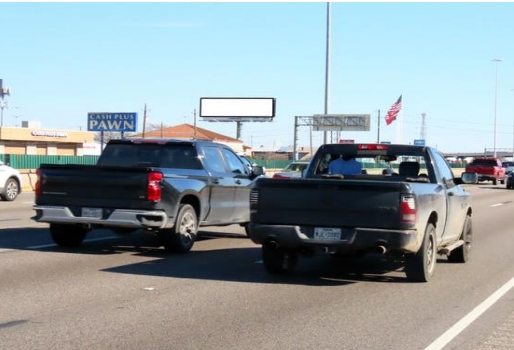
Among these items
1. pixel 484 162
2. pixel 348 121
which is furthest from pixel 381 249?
pixel 348 121

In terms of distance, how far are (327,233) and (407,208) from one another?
1062mm

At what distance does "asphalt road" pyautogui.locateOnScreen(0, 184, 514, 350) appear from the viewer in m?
6.83

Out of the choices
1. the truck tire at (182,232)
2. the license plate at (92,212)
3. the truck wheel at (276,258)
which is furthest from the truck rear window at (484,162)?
the truck wheel at (276,258)

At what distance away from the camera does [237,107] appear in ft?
313

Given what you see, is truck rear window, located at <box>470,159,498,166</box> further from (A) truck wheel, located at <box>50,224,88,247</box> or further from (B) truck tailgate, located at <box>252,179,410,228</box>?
(B) truck tailgate, located at <box>252,179,410,228</box>

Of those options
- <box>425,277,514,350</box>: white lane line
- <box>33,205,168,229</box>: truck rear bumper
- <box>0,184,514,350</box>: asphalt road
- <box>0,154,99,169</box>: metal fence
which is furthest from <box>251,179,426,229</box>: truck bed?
<box>0,154,99,169</box>: metal fence

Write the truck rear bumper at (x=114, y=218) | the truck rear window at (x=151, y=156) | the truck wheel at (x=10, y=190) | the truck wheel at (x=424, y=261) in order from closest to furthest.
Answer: the truck wheel at (x=424, y=261) < the truck rear bumper at (x=114, y=218) < the truck rear window at (x=151, y=156) < the truck wheel at (x=10, y=190)

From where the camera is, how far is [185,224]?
12.5 metres

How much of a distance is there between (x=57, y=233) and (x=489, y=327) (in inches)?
309

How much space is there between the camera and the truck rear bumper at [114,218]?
464 inches

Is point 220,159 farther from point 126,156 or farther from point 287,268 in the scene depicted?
point 287,268

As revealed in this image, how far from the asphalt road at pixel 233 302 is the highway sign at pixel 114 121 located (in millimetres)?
58041

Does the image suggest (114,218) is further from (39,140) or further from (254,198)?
(39,140)

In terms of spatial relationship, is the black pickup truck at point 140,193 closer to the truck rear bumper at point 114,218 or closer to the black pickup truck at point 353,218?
the truck rear bumper at point 114,218
